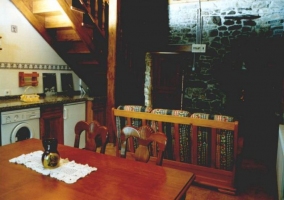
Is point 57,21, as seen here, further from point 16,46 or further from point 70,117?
point 70,117

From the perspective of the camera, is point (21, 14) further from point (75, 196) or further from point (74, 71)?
point (75, 196)

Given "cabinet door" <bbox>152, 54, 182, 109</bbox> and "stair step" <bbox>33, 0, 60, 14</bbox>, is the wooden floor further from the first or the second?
"cabinet door" <bbox>152, 54, 182, 109</bbox>

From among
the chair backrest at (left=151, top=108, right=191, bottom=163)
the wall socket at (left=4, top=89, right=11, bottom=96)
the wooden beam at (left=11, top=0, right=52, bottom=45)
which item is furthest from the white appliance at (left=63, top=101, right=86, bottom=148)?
the chair backrest at (left=151, top=108, right=191, bottom=163)

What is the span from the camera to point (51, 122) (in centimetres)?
374

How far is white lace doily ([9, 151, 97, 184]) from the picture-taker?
1493 mm

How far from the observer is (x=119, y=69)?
4.41 metres

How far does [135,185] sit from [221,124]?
66.4 inches

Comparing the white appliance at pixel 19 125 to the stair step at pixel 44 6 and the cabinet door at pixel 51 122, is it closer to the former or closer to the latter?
the cabinet door at pixel 51 122

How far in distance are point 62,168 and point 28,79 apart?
2.85 m

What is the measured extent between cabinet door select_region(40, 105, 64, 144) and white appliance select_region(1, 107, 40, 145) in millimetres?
93

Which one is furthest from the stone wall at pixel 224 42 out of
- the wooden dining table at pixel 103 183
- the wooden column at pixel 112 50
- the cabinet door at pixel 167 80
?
the wooden dining table at pixel 103 183

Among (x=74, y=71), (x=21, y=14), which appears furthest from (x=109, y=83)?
(x=21, y=14)

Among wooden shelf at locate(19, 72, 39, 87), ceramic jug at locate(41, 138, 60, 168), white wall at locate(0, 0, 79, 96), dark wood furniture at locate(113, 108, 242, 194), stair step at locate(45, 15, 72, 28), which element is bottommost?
dark wood furniture at locate(113, 108, 242, 194)

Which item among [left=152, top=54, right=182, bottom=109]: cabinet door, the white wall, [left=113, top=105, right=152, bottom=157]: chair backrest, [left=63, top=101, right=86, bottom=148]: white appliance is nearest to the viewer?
[left=113, top=105, right=152, bottom=157]: chair backrest
